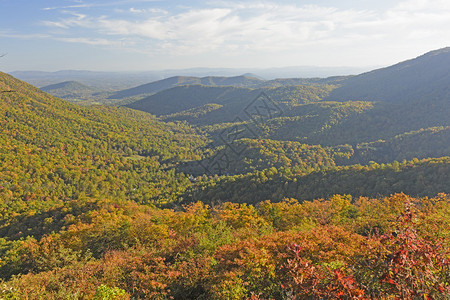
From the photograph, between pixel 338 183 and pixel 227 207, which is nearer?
pixel 227 207

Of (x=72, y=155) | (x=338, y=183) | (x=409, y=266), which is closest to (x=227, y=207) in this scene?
(x=409, y=266)

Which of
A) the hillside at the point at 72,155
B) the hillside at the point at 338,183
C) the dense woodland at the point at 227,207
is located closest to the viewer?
the dense woodland at the point at 227,207

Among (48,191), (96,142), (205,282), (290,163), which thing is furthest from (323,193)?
(96,142)

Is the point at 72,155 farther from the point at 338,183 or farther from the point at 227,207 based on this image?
the point at 338,183

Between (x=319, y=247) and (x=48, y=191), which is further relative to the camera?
(x=48, y=191)

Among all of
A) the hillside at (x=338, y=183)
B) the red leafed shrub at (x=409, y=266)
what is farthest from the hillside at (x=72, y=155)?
the red leafed shrub at (x=409, y=266)

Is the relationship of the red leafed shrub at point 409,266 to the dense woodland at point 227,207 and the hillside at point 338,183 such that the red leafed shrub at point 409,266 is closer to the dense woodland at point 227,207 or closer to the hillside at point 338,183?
the dense woodland at point 227,207

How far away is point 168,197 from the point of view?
89.5 m

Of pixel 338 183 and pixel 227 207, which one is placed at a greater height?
pixel 227 207

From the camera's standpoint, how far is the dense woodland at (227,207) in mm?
9062

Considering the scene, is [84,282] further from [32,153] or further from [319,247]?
[32,153]

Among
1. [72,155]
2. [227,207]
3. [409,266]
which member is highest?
[409,266]

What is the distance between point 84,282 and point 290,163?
108075 mm

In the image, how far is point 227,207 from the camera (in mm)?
40875
